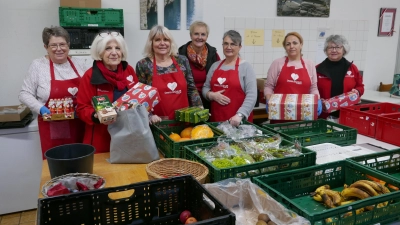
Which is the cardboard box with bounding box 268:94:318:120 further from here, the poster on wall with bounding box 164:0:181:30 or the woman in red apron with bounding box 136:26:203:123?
the poster on wall with bounding box 164:0:181:30

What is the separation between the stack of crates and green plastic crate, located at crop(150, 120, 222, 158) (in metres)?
1.54

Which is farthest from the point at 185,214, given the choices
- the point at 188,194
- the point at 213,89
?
the point at 213,89

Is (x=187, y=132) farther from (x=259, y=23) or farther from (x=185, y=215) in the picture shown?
(x=259, y=23)

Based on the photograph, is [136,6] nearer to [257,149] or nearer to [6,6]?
[6,6]

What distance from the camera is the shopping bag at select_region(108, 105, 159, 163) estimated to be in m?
1.90

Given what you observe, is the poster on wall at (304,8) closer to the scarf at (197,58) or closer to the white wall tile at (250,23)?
the white wall tile at (250,23)

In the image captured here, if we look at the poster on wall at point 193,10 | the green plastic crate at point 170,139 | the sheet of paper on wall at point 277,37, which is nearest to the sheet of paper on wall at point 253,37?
the sheet of paper on wall at point 277,37

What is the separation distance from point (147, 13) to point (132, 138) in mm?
2540

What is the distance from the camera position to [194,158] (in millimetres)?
1826

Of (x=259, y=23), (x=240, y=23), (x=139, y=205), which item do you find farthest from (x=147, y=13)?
(x=139, y=205)

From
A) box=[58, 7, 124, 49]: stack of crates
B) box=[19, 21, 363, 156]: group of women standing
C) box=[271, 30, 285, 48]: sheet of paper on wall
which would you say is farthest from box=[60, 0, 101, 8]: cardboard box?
box=[271, 30, 285, 48]: sheet of paper on wall

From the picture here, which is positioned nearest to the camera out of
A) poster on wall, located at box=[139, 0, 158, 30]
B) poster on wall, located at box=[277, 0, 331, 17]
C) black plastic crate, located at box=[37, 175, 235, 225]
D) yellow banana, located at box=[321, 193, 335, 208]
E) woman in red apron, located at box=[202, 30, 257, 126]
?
black plastic crate, located at box=[37, 175, 235, 225]

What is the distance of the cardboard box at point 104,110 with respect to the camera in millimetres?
1860

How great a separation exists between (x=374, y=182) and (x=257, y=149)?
579mm
